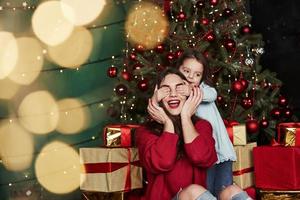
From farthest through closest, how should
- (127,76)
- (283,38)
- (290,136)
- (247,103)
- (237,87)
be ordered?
(283,38) → (127,76) → (247,103) → (237,87) → (290,136)

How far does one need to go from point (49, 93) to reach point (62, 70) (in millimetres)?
254

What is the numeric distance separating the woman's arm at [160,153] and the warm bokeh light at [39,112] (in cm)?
221

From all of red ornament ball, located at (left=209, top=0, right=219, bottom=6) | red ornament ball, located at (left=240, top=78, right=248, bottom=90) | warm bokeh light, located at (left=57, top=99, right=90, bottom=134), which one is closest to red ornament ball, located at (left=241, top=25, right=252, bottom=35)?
red ornament ball, located at (left=209, top=0, right=219, bottom=6)

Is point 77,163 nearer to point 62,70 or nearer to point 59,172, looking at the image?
point 59,172

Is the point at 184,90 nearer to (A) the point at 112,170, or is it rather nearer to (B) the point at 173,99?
(B) the point at 173,99

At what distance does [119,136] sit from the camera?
13.8ft

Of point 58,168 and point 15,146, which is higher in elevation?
point 15,146

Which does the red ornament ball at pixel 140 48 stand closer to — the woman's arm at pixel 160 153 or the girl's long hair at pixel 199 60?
the girl's long hair at pixel 199 60

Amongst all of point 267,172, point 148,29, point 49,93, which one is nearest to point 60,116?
point 49,93

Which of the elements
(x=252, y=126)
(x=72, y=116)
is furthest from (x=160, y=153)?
(x=72, y=116)

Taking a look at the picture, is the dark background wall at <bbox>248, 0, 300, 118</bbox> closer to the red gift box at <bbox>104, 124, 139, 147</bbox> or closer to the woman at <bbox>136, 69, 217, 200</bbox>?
the red gift box at <bbox>104, 124, 139, 147</bbox>

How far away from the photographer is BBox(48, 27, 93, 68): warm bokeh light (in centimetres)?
528

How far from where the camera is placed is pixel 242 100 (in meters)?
4.84

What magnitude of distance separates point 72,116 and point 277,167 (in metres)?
2.19
